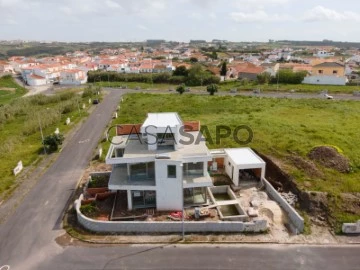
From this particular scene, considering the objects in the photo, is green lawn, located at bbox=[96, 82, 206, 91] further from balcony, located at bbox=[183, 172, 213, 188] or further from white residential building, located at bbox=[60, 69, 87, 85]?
balcony, located at bbox=[183, 172, 213, 188]

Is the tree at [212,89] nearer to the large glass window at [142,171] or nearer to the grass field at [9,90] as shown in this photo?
the large glass window at [142,171]

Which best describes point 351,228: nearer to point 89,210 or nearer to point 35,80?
point 89,210

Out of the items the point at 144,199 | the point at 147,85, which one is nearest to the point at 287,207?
the point at 144,199

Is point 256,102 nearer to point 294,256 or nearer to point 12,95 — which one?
point 294,256

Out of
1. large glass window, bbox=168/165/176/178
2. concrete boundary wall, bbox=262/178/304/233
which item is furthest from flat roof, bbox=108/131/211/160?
concrete boundary wall, bbox=262/178/304/233

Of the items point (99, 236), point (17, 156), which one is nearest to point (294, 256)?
point (99, 236)

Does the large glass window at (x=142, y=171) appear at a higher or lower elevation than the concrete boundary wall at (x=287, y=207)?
higher

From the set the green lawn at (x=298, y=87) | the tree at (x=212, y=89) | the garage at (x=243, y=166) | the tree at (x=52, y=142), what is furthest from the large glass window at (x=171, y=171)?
the green lawn at (x=298, y=87)
